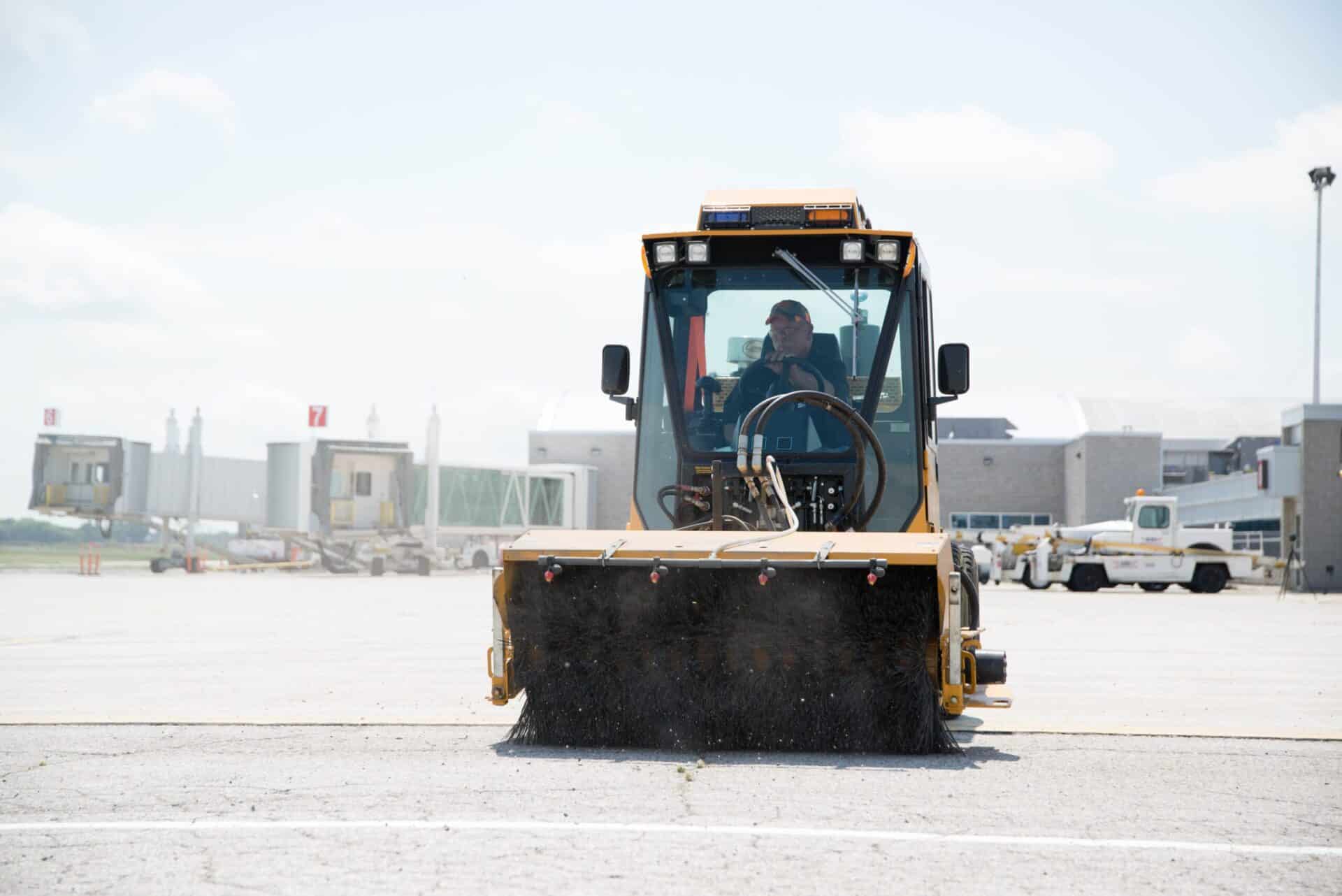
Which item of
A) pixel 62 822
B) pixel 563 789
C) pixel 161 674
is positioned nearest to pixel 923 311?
pixel 563 789

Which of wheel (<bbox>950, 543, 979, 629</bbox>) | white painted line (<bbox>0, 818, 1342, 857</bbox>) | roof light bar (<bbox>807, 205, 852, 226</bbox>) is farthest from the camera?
Answer: wheel (<bbox>950, 543, 979, 629</bbox>)

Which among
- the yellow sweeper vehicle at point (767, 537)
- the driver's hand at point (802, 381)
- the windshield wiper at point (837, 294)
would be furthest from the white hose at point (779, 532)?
the windshield wiper at point (837, 294)

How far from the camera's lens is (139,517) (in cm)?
5494

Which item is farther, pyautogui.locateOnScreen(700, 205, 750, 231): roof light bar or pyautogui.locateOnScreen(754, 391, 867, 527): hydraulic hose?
pyautogui.locateOnScreen(700, 205, 750, 231): roof light bar

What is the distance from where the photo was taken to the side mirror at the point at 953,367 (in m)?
9.17

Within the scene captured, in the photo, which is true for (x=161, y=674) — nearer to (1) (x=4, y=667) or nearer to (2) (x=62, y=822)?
(1) (x=4, y=667)

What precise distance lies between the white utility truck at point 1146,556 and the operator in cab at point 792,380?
32.6 meters

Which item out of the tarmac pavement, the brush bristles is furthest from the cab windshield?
the tarmac pavement

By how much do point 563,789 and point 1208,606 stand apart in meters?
27.2

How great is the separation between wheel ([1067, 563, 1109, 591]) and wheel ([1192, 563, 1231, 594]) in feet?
8.14

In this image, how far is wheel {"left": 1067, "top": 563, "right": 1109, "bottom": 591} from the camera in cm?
4041

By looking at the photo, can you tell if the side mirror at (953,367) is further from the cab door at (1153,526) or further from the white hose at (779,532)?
the cab door at (1153,526)

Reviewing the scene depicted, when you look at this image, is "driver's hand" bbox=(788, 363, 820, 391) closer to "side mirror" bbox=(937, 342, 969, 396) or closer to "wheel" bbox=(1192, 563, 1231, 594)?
"side mirror" bbox=(937, 342, 969, 396)

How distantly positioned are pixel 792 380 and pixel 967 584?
1835 mm
